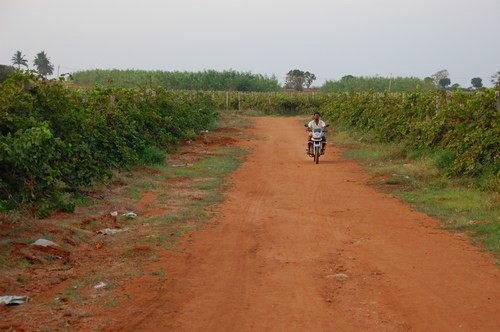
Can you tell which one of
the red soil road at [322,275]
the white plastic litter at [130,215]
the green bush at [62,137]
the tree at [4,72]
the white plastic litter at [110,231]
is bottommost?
the white plastic litter at [130,215]

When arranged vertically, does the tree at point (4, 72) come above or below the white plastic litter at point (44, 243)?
above

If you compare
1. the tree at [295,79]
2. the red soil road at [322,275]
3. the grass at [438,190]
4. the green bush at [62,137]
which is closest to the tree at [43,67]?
the green bush at [62,137]

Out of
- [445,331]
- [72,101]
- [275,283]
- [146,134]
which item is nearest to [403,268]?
[275,283]

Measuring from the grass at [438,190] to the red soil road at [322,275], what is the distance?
0.41 m

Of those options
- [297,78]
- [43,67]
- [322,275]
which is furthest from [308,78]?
[322,275]

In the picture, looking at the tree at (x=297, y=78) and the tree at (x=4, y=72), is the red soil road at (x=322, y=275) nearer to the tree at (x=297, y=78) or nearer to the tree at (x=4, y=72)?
the tree at (x=4, y=72)

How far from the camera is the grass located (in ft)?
33.6

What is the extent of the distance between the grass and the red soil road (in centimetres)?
41

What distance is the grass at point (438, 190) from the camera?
10.2 metres

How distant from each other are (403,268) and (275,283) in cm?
173

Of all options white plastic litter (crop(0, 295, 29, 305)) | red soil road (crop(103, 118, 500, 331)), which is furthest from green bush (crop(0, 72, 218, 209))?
white plastic litter (crop(0, 295, 29, 305))

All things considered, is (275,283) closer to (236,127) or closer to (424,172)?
(424,172)

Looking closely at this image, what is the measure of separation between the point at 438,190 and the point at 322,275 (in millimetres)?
7547

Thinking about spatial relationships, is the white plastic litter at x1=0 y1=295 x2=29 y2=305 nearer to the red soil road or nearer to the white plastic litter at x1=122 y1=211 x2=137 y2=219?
the red soil road
